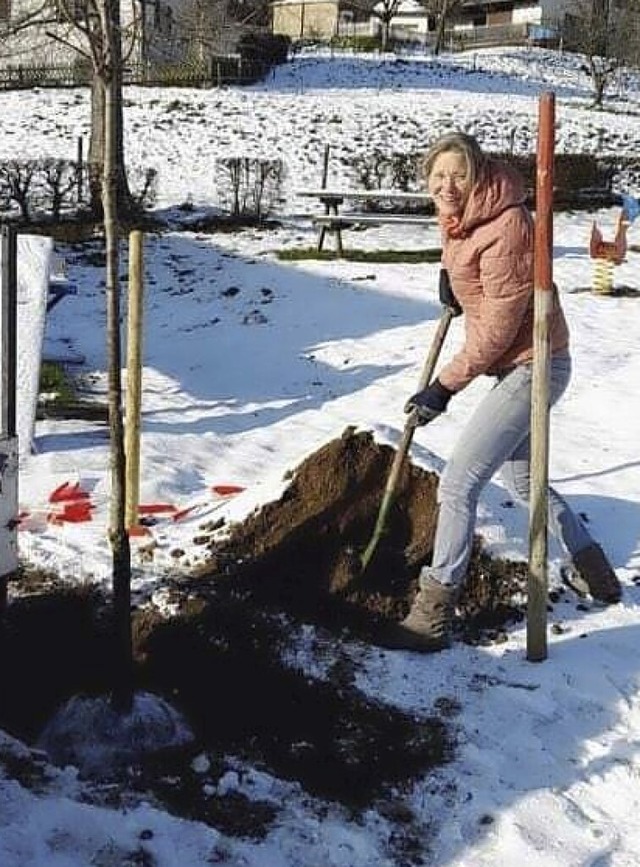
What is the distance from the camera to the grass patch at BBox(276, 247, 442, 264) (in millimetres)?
14078

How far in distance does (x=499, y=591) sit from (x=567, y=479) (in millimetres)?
1794

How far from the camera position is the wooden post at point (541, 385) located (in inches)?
150

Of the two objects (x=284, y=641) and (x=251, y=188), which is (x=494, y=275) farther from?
(x=251, y=188)

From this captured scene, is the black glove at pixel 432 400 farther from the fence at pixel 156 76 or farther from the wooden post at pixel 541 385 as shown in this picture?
the fence at pixel 156 76

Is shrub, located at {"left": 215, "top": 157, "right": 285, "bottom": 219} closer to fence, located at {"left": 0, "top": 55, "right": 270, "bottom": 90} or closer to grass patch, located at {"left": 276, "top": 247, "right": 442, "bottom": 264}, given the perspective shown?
grass patch, located at {"left": 276, "top": 247, "right": 442, "bottom": 264}

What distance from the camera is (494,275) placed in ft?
Result: 13.1

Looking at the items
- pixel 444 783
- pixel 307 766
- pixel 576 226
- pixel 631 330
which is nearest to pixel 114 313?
pixel 307 766

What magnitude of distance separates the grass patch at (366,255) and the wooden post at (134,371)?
8.88m

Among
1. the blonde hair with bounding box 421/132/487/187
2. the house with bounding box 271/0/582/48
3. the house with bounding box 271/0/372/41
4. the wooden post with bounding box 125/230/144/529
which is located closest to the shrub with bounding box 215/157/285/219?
the wooden post with bounding box 125/230/144/529

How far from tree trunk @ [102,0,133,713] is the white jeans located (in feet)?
3.93

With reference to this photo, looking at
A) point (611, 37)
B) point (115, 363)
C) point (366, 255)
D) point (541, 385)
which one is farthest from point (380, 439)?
point (611, 37)

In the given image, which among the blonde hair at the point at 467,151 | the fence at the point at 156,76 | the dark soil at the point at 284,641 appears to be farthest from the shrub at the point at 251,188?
the blonde hair at the point at 467,151

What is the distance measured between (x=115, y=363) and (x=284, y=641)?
1.32 metres

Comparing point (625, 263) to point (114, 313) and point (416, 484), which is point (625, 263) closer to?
point (416, 484)
